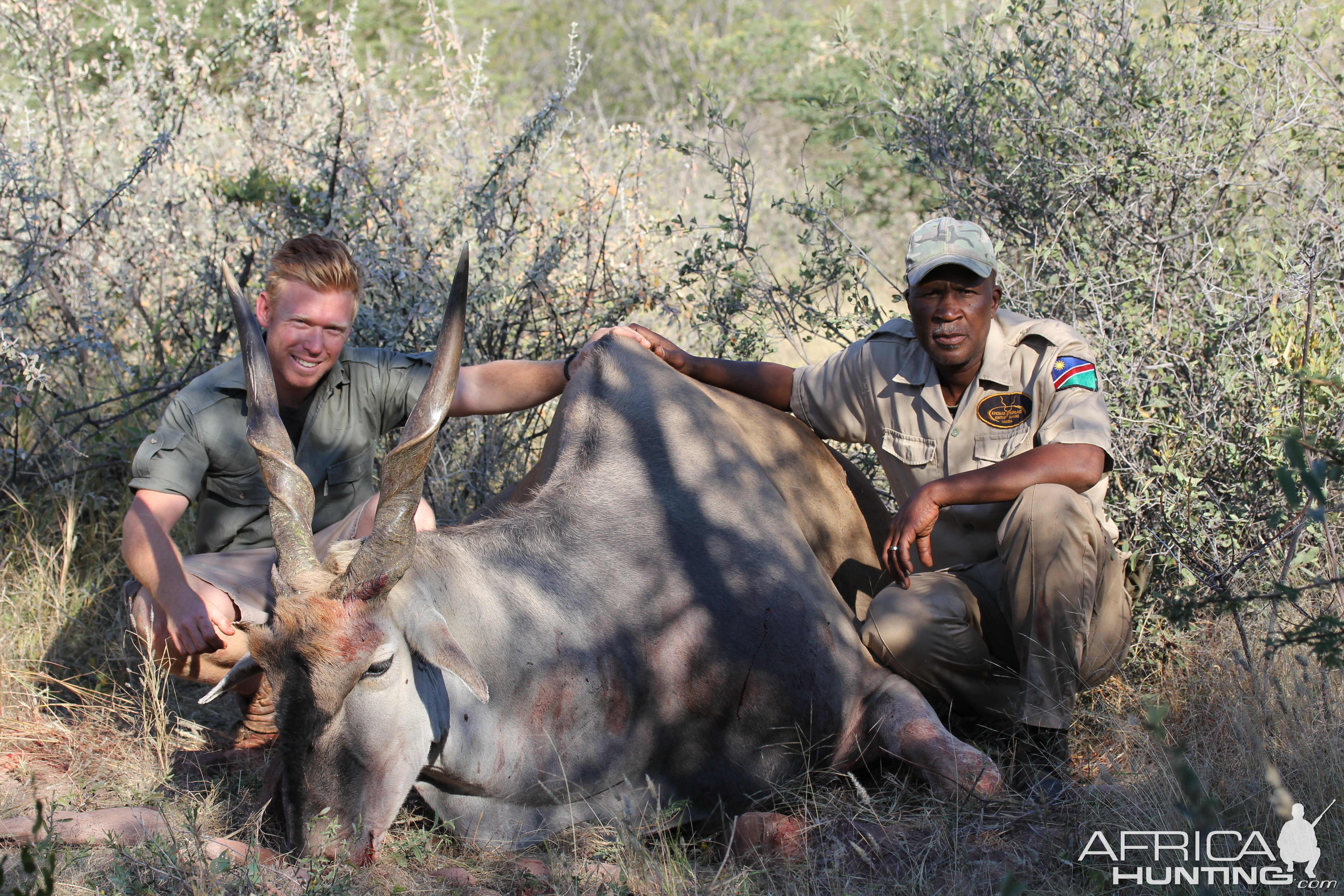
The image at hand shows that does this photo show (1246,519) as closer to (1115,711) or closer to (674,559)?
(1115,711)

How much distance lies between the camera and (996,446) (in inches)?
166

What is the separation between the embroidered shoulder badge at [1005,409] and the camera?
419 cm

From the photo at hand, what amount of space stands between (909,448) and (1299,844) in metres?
1.91

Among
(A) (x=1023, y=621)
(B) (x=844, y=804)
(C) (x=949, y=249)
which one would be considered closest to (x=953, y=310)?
(C) (x=949, y=249)

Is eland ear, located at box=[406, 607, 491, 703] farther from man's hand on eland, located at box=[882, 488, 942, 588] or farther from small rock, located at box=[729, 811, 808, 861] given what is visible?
man's hand on eland, located at box=[882, 488, 942, 588]

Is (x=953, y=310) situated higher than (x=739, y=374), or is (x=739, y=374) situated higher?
(x=953, y=310)

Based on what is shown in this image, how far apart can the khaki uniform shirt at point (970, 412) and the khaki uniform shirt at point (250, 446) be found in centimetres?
173

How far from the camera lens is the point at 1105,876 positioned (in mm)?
2908

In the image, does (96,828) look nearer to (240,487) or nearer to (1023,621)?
(240,487)

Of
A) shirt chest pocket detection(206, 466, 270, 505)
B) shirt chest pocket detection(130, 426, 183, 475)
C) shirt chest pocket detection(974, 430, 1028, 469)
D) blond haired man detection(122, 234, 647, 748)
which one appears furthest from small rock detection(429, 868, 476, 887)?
shirt chest pocket detection(974, 430, 1028, 469)

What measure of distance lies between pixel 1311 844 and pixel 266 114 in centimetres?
673

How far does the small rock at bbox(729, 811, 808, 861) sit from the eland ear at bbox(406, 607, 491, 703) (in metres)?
0.85

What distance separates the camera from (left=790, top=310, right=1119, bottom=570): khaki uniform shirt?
4062 mm

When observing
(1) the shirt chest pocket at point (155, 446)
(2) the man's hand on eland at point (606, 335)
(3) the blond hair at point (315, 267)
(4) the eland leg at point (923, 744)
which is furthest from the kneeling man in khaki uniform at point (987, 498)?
(1) the shirt chest pocket at point (155, 446)
